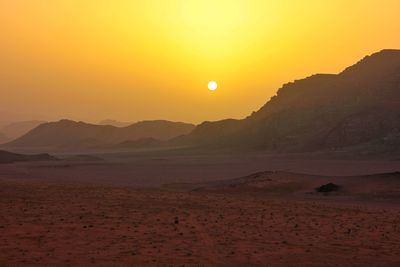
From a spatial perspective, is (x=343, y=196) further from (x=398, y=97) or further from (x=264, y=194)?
(x=398, y=97)

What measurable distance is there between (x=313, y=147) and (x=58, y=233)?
81.5 meters

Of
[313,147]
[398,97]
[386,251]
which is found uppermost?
[398,97]

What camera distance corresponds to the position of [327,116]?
111 m

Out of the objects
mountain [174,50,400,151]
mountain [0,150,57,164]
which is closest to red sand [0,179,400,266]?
mountain [0,150,57,164]

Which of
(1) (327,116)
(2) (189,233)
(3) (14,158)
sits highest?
(1) (327,116)

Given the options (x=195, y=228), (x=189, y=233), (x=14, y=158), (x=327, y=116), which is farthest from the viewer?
(x=327, y=116)

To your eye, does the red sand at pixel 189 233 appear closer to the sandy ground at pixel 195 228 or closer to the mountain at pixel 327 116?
the sandy ground at pixel 195 228

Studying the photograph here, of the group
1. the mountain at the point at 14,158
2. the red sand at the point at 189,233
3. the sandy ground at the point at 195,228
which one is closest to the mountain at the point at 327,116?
the mountain at the point at 14,158

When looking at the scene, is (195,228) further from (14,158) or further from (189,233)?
(14,158)

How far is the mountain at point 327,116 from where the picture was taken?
95.2 meters

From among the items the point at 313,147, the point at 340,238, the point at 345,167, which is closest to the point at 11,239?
the point at 340,238

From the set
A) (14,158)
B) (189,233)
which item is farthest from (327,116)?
(189,233)

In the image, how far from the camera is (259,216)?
85.1ft

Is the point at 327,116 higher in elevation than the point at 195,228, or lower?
higher
